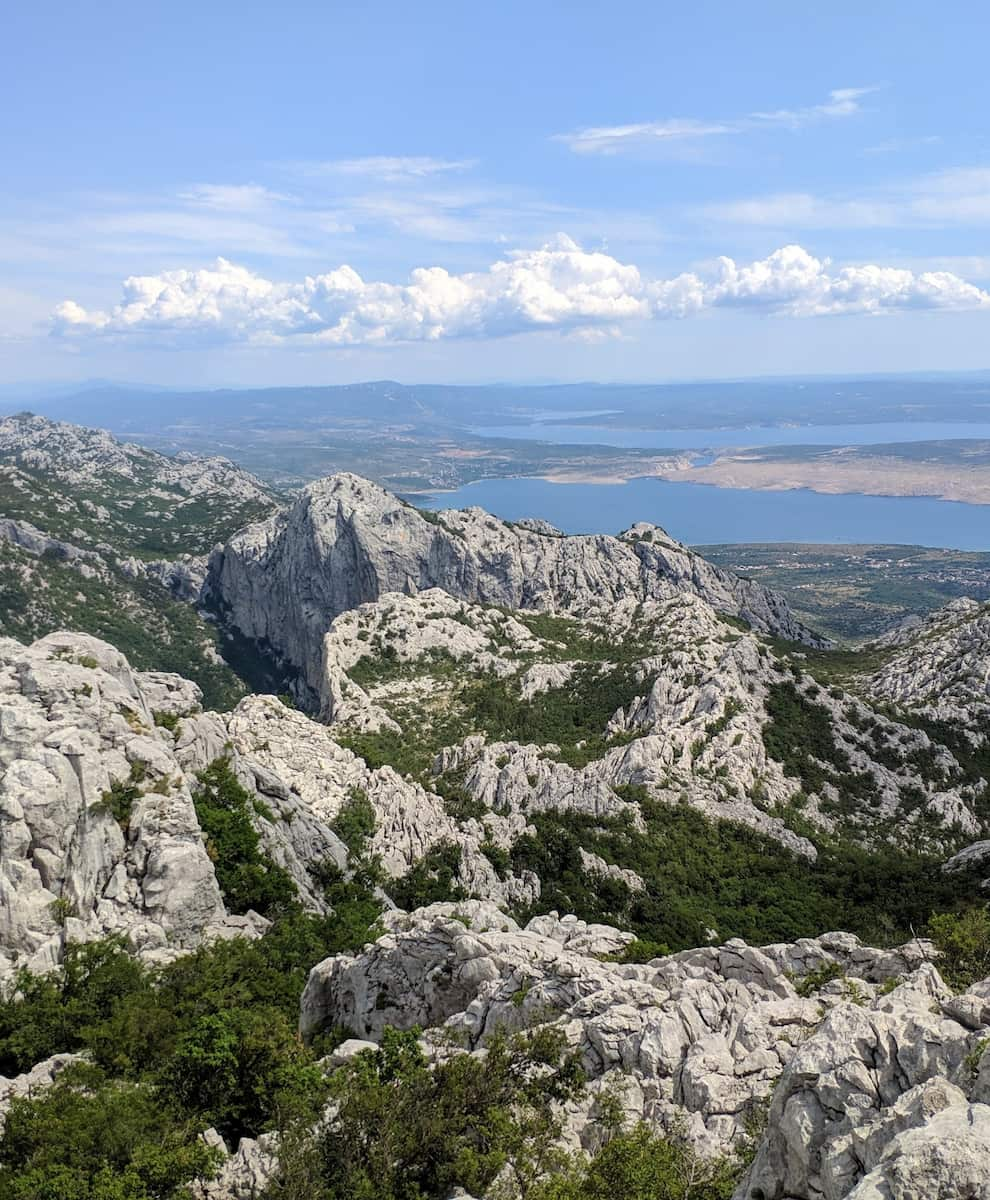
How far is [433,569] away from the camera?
461 ft

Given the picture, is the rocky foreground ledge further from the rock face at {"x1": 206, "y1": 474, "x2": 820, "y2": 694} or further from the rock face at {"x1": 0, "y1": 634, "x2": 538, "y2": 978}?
the rock face at {"x1": 206, "y1": 474, "x2": 820, "y2": 694}

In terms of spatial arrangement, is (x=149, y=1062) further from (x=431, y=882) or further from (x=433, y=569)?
(x=433, y=569)

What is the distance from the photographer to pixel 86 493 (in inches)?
7608

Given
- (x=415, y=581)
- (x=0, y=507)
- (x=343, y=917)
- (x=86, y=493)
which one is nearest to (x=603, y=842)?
(x=343, y=917)

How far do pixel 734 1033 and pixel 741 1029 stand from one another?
209 millimetres

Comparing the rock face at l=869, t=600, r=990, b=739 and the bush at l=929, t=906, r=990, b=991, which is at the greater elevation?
the bush at l=929, t=906, r=990, b=991

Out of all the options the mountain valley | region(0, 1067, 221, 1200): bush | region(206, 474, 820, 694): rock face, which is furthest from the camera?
region(206, 474, 820, 694): rock face

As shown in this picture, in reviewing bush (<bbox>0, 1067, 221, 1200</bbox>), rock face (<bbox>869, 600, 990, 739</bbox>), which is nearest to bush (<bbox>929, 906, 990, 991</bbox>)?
bush (<bbox>0, 1067, 221, 1200</bbox>)

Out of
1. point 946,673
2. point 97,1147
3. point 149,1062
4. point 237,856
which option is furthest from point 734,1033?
point 946,673

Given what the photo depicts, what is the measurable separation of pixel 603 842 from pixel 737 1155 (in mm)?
35044

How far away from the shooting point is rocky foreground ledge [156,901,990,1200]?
1159 cm

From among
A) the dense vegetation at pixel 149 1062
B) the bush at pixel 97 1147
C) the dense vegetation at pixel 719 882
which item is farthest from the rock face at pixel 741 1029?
the dense vegetation at pixel 719 882

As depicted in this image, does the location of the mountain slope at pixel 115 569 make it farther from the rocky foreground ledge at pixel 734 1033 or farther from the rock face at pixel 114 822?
the rocky foreground ledge at pixel 734 1033

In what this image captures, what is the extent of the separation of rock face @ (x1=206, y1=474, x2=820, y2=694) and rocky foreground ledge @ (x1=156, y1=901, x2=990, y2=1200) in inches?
3938
